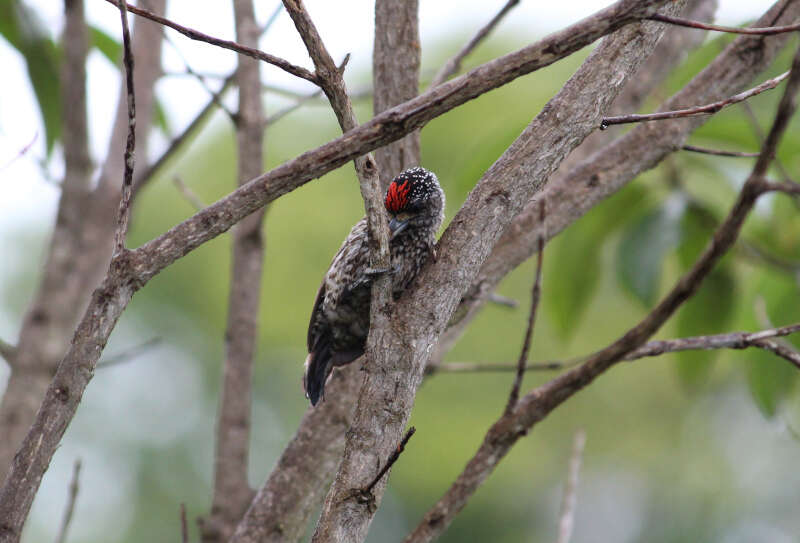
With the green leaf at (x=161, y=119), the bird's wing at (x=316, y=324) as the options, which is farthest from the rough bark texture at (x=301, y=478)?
the green leaf at (x=161, y=119)

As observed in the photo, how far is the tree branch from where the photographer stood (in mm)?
1433

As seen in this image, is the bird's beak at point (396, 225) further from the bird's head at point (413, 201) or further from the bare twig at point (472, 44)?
the bare twig at point (472, 44)

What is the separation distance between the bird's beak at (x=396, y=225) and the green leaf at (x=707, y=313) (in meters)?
1.25

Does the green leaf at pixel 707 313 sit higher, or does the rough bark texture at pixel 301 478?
the green leaf at pixel 707 313

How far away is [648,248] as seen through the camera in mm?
3564

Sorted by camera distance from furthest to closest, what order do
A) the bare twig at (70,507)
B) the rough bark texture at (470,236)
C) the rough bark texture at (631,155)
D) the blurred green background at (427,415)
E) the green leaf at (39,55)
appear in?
the blurred green background at (427,415) → the green leaf at (39,55) → the rough bark texture at (631,155) → the bare twig at (70,507) → the rough bark texture at (470,236)

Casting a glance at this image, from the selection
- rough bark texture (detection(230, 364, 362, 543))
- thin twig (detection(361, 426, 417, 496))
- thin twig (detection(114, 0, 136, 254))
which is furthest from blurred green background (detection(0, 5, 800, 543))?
thin twig (detection(114, 0, 136, 254))

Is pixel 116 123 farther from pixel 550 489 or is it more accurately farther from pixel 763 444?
pixel 763 444

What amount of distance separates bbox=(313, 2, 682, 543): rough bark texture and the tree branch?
0.31 m

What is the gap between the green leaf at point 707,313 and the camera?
3.49 meters

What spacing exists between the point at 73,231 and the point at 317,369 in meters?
1.20

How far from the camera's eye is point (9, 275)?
1521cm

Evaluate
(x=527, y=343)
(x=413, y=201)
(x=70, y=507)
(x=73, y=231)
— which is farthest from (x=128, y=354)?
(x=527, y=343)

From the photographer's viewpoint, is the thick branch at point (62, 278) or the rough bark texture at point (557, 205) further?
the thick branch at point (62, 278)
